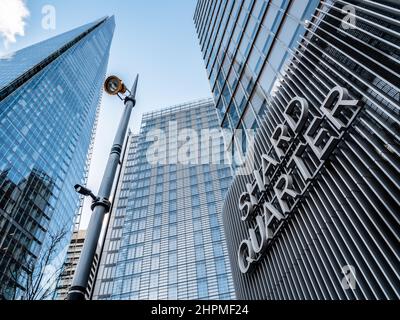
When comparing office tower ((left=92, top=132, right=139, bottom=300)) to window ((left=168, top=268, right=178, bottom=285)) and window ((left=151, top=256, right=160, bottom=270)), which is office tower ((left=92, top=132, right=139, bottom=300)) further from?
window ((left=168, top=268, right=178, bottom=285))

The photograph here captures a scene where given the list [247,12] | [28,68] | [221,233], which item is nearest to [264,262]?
[247,12]

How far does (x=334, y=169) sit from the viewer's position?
8039mm

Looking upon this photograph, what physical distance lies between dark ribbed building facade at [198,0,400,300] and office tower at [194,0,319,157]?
1228 mm

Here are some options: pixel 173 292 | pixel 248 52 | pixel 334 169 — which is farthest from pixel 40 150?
pixel 334 169

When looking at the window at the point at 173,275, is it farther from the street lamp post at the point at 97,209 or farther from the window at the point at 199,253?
the street lamp post at the point at 97,209

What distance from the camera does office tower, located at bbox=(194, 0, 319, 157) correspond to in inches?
495

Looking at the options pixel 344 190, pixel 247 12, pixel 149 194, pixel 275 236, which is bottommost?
pixel 344 190

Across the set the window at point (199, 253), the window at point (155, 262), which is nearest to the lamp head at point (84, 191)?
the window at point (155, 262)

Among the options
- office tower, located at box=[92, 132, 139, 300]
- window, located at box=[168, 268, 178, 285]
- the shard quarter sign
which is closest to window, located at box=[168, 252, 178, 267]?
window, located at box=[168, 268, 178, 285]

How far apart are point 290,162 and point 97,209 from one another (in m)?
6.93

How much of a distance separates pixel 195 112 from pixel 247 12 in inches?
2442

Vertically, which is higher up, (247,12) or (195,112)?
(195,112)

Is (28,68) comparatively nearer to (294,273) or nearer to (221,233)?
(221,233)

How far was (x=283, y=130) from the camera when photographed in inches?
408
